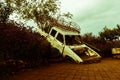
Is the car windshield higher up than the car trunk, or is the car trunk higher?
the car windshield

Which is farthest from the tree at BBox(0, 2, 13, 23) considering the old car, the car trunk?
the car trunk

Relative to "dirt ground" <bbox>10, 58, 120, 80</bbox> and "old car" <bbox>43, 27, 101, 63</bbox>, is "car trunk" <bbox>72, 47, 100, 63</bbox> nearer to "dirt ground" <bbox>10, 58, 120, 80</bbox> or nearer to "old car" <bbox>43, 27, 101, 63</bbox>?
"old car" <bbox>43, 27, 101, 63</bbox>

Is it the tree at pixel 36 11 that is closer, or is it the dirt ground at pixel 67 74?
the dirt ground at pixel 67 74

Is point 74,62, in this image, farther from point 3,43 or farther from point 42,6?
point 42,6

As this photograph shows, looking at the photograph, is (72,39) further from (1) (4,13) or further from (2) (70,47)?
(1) (4,13)

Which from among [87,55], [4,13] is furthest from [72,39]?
[4,13]

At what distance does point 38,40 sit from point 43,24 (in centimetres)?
1715

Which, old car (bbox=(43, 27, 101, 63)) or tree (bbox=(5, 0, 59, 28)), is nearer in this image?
old car (bbox=(43, 27, 101, 63))

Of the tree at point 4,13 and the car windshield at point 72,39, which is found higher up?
the tree at point 4,13

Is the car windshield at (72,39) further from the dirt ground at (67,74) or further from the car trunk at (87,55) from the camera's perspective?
the dirt ground at (67,74)

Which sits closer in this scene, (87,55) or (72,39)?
(87,55)

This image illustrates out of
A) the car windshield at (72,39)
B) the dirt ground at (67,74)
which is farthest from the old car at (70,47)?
the dirt ground at (67,74)

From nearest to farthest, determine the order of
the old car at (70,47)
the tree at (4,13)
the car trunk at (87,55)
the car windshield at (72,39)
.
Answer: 1. the tree at (4,13)
2. the old car at (70,47)
3. the car trunk at (87,55)
4. the car windshield at (72,39)

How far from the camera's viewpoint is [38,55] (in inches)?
444
